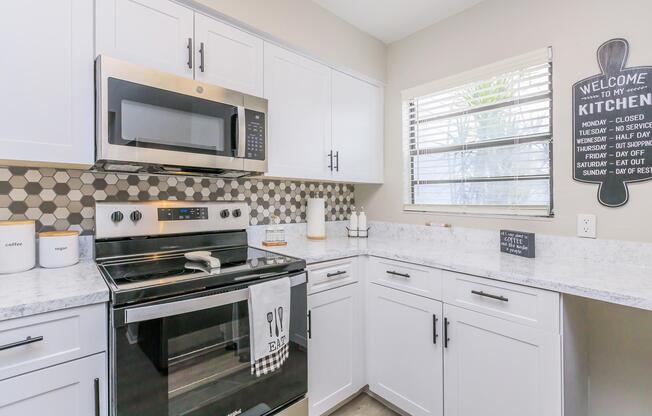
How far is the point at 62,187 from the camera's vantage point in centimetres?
149

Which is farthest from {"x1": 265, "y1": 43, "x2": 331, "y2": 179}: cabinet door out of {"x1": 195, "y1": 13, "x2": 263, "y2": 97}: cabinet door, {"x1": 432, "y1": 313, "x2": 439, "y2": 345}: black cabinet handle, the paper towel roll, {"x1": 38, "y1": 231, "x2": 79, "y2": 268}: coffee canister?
{"x1": 432, "y1": 313, "x2": 439, "y2": 345}: black cabinet handle

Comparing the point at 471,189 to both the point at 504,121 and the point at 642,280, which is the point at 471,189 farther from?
the point at 642,280

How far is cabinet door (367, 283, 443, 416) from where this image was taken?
1637mm

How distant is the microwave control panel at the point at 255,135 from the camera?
5.56 feet

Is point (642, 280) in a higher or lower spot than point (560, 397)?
higher

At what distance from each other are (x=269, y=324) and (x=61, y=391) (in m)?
0.68

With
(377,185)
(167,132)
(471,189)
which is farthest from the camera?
(377,185)

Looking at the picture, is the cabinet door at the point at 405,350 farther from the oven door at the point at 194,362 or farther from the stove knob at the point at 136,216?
the stove knob at the point at 136,216

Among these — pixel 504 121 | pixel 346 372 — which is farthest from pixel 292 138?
pixel 346 372

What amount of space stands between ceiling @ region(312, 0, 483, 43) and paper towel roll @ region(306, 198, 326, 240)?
4.25ft

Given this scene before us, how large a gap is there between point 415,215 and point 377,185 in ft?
1.44

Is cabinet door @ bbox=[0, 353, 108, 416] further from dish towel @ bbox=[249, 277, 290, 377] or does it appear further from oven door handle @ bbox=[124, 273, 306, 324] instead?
dish towel @ bbox=[249, 277, 290, 377]

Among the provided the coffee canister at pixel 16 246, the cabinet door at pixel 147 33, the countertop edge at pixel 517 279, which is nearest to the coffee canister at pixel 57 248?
the coffee canister at pixel 16 246

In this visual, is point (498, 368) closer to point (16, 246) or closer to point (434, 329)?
point (434, 329)
